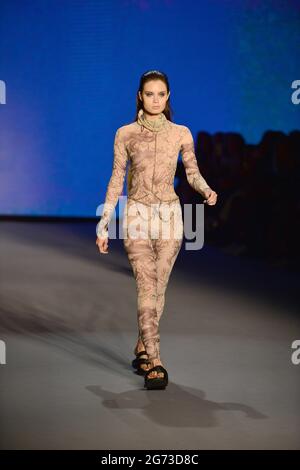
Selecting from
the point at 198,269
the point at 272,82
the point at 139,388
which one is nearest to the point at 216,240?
the point at 198,269

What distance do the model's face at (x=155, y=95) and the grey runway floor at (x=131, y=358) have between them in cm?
102

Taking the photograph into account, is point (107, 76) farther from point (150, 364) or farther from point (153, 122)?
point (150, 364)

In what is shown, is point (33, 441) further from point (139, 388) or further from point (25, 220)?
point (25, 220)

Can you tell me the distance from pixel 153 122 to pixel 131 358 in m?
1.10

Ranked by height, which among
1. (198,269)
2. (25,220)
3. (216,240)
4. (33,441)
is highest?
(25,220)

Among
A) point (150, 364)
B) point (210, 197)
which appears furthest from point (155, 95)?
point (150, 364)

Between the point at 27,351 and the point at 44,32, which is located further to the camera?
the point at 44,32

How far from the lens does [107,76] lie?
1358 cm

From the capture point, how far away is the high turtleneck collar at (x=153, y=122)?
14.2ft

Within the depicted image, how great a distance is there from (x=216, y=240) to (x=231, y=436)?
7.15 meters

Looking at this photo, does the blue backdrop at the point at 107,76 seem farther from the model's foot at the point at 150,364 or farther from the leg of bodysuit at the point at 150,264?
the leg of bodysuit at the point at 150,264

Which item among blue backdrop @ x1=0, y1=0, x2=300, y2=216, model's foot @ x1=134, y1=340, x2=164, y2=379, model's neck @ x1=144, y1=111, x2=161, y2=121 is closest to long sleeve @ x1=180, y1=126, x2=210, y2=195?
model's neck @ x1=144, y1=111, x2=161, y2=121

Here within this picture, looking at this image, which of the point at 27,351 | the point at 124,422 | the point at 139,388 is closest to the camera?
the point at 124,422

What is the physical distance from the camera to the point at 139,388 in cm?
429
